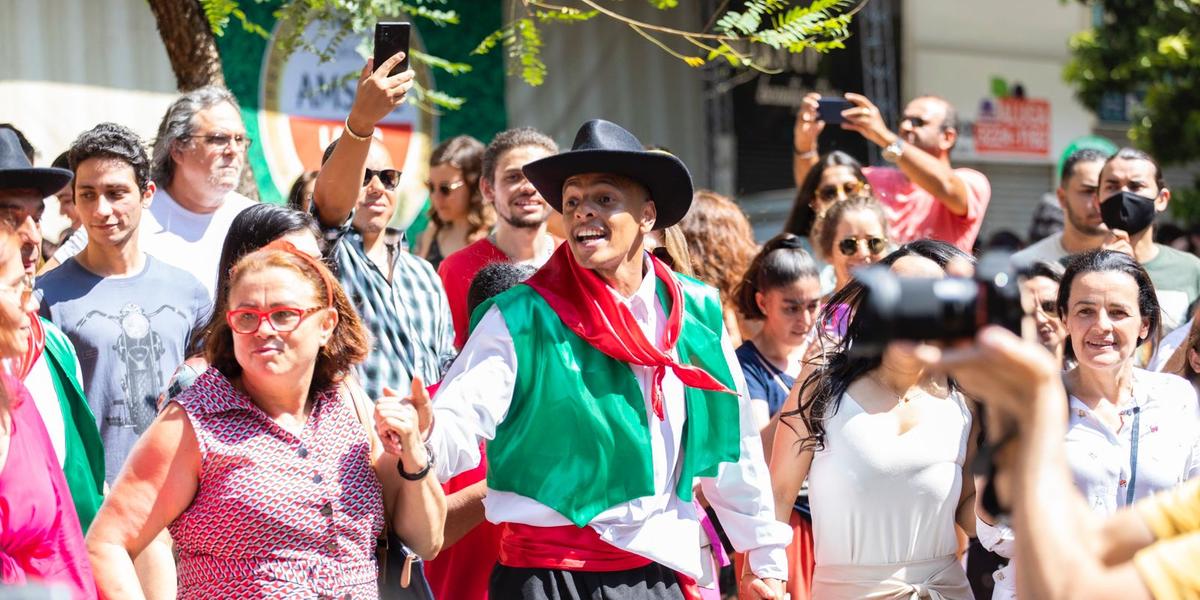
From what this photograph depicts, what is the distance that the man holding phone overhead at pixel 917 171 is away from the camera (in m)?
6.26

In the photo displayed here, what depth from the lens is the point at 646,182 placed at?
394cm

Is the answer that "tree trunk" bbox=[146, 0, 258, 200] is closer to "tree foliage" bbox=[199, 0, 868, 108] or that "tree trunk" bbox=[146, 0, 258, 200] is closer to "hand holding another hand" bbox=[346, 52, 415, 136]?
"tree foliage" bbox=[199, 0, 868, 108]

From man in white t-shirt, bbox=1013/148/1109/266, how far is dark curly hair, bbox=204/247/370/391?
379 centimetres

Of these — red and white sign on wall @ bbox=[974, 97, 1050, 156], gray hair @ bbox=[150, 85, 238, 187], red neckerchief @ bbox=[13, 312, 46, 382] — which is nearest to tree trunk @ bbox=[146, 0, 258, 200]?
gray hair @ bbox=[150, 85, 238, 187]

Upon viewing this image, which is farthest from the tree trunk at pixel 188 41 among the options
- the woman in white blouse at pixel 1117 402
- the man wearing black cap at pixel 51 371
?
the woman in white blouse at pixel 1117 402

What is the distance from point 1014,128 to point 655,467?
12.9 metres

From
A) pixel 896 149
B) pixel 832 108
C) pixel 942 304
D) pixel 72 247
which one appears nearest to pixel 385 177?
pixel 72 247

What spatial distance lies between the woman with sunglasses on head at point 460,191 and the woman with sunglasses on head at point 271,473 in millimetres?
3341

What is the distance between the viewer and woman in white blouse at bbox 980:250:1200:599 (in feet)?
13.6

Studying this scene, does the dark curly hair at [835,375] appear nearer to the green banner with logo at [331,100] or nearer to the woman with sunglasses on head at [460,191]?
the woman with sunglasses on head at [460,191]

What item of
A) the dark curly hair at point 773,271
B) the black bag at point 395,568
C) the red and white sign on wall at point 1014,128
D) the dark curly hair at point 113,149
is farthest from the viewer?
the red and white sign on wall at point 1014,128

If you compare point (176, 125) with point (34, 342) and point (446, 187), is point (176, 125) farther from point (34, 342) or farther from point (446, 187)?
point (446, 187)

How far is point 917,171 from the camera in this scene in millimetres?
6316

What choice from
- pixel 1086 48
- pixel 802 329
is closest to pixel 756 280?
pixel 802 329
